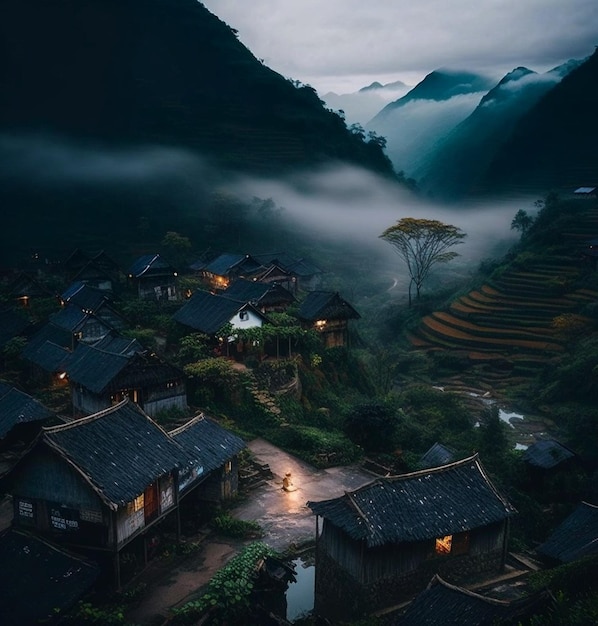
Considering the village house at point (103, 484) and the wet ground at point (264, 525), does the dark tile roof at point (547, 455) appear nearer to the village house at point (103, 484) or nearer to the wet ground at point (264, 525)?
the wet ground at point (264, 525)

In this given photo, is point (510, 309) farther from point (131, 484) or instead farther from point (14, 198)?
point (14, 198)

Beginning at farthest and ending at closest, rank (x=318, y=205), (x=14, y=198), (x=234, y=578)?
(x=318, y=205)
(x=14, y=198)
(x=234, y=578)

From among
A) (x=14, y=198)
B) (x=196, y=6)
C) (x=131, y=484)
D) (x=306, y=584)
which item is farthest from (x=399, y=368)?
(x=196, y=6)

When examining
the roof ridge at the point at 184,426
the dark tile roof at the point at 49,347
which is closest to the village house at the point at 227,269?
the dark tile roof at the point at 49,347

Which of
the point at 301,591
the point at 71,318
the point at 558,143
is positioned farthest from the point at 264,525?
the point at 558,143

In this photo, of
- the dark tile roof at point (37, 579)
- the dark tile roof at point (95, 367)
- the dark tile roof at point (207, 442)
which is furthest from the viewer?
the dark tile roof at point (95, 367)

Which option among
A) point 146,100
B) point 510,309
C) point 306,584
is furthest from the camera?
point 146,100

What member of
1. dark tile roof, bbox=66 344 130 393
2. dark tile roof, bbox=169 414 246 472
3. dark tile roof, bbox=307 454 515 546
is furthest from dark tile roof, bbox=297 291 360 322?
dark tile roof, bbox=307 454 515 546
